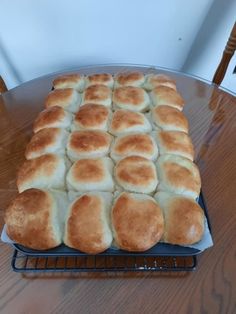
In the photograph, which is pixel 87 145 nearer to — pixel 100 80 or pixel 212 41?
pixel 100 80

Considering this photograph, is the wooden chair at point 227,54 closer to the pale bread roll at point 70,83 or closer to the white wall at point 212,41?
the white wall at point 212,41

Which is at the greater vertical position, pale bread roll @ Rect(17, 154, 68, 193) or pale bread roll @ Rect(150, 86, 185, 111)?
pale bread roll @ Rect(17, 154, 68, 193)

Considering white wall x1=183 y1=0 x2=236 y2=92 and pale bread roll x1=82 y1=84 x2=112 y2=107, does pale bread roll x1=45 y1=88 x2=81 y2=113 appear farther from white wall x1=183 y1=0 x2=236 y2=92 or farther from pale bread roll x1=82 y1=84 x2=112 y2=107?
white wall x1=183 y1=0 x2=236 y2=92

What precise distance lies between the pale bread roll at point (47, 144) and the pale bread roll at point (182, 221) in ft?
0.98

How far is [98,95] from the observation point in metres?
0.87

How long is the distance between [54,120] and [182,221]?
437 mm

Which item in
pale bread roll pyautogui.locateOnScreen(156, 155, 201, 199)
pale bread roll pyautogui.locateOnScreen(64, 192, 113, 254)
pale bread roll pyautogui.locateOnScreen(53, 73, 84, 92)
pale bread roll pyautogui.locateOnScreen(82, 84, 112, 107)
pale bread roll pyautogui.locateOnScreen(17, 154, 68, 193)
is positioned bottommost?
pale bread roll pyautogui.locateOnScreen(156, 155, 201, 199)

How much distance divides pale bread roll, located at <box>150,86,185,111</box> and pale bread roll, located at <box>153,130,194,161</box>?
14cm

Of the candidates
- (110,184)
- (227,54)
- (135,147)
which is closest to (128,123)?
(135,147)

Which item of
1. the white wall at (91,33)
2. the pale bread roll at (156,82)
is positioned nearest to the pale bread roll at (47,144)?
the pale bread roll at (156,82)

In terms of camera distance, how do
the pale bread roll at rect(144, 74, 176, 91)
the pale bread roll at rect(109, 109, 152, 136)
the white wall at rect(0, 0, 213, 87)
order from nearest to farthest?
the pale bread roll at rect(109, 109, 152, 136)
the pale bread roll at rect(144, 74, 176, 91)
the white wall at rect(0, 0, 213, 87)

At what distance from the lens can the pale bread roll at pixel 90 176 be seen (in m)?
0.63

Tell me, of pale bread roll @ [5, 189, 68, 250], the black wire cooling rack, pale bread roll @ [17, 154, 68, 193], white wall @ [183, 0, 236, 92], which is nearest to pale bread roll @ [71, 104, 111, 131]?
pale bread roll @ [17, 154, 68, 193]

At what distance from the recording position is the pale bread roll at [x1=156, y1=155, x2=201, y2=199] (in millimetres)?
629
